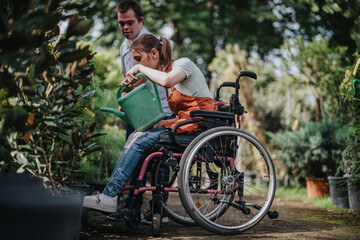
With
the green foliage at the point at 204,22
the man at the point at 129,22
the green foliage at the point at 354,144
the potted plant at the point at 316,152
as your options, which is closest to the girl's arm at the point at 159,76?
the man at the point at 129,22

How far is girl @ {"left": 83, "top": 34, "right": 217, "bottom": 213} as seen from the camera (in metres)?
2.28

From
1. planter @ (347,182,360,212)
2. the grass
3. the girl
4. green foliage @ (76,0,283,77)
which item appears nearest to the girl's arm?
the girl

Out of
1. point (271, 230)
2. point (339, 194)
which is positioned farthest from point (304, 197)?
point (271, 230)

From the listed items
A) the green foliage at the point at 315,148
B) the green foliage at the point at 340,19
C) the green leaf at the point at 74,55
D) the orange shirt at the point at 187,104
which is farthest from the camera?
the green foliage at the point at 340,19

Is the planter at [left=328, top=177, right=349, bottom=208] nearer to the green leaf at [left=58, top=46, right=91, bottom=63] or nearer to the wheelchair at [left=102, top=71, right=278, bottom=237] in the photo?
the wheelchair at [left=102, top=71, right=278, bottom=237]

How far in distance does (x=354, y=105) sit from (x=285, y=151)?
2439 millimetres

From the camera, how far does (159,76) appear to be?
7.84 ft

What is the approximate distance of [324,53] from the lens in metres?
6.48

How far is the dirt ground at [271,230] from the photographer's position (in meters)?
2.39

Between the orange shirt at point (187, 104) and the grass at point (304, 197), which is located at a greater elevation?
the orange shirt at point (187, 104)

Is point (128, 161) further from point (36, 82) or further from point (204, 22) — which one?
point (204, 22)


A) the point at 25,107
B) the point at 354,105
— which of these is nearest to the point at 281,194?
the point at 354,105

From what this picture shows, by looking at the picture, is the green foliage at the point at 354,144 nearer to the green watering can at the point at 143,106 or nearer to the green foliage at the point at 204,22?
the green watering can at the point at 143,106

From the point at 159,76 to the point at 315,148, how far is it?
3.60 metres
